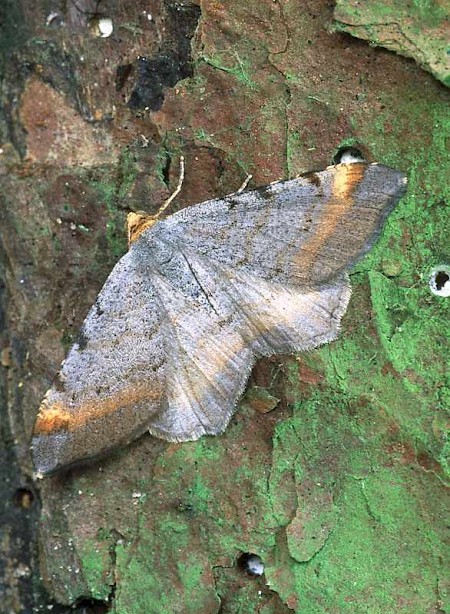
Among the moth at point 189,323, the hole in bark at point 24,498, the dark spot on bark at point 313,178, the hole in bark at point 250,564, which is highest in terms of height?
the dark spot on bark at point 313,178

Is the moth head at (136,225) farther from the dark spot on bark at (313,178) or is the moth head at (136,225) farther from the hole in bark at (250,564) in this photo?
the hole in bark at (250,564)

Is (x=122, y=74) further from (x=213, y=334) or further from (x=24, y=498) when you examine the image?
(x=24, y=498)

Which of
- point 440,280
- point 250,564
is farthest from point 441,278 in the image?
point 250,564

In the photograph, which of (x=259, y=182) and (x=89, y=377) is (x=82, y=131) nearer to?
(x=259, y=182)

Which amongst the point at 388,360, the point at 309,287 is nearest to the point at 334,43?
the point at 309,287

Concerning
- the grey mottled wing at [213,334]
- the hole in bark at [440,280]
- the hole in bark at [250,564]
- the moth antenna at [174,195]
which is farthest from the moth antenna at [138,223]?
the hole in bark at [250,564]
